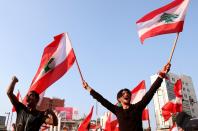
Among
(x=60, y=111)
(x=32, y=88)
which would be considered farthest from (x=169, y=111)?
(x=60, y=111)

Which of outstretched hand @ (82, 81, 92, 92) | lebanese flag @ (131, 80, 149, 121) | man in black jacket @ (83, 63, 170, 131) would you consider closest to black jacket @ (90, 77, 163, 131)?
man in black jacket @ (83, 63, 170, 131)

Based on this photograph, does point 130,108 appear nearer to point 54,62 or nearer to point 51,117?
Answer: point 51,117

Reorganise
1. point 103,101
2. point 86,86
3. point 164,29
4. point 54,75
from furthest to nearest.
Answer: point 54,75 < point 164,29 < point 86,86 < point 103,101

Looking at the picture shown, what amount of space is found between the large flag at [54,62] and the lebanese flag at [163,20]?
203 centimetres

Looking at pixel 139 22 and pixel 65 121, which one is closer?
pixel 139 22

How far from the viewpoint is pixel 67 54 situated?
7293 mm

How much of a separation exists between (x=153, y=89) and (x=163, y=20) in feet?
8.91

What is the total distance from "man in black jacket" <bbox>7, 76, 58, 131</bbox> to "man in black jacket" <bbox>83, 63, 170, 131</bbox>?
0.94 m

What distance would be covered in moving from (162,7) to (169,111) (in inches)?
330

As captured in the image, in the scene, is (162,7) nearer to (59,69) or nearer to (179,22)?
(179,22)

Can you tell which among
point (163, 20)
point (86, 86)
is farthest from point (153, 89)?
point (163, 20)

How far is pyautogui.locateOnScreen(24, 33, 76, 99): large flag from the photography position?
6.59 meters

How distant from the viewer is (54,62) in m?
7.10

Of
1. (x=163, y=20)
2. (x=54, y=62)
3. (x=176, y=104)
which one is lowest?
(x=176, y=104)
